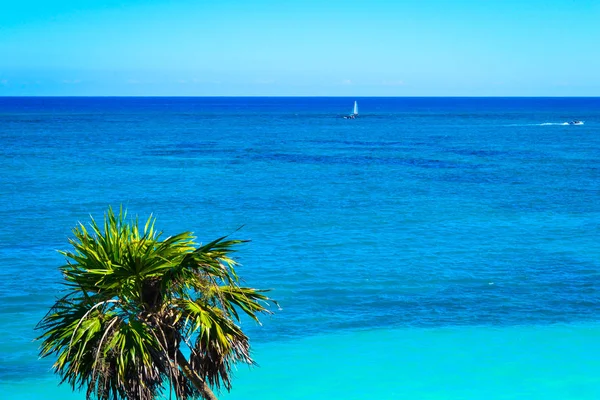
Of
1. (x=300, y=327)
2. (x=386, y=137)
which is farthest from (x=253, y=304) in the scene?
(x=386, y=137)

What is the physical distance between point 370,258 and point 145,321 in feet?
80.0

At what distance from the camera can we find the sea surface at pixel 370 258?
71.5 feet

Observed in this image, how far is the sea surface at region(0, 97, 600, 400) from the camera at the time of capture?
21797 mm

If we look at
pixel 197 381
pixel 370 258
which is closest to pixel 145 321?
pixel 197 381

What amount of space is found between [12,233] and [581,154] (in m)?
60.3

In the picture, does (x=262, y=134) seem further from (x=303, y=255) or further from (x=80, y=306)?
(x=80, y=306)

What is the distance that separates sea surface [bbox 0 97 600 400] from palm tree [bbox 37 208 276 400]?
24.2 feet

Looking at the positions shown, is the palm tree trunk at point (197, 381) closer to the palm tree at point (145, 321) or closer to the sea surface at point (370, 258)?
the palm tree at point (145, 321)

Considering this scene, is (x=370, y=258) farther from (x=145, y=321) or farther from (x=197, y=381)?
(x=145, y=321)

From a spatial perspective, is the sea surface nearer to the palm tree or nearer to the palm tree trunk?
the palm tree

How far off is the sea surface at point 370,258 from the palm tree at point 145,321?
7362 millimetres

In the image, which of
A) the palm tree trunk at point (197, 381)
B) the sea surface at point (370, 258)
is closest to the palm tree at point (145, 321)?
the palm tree trunk at point (197, 381)

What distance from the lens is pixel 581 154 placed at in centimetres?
7919

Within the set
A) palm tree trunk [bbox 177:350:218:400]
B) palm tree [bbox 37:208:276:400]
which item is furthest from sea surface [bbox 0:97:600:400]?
palm tree trunk [bbox 177:350:218:400]
